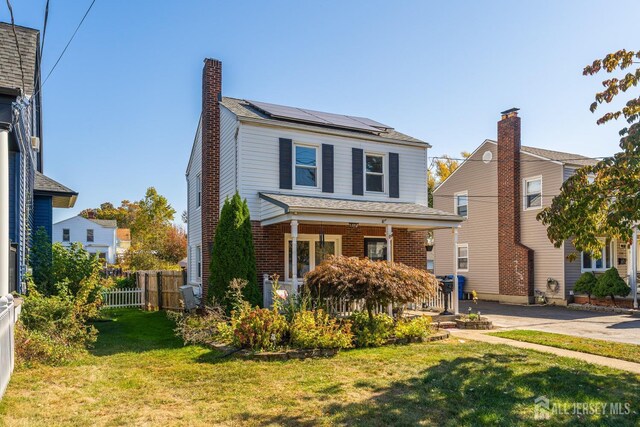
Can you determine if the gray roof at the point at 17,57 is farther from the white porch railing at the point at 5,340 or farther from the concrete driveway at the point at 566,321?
the concrete driveway at the point at 566,321

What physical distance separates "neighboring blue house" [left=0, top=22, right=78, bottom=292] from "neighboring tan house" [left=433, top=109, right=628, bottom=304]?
18.1 meters

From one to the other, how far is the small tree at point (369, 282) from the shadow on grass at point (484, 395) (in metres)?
2.12

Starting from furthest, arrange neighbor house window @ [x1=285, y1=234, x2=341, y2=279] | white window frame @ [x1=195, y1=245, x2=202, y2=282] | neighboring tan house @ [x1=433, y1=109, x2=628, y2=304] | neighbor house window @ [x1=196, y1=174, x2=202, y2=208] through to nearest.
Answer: neighboring tan house @ [x1=433, y1=109, x2=628, y2=304] < neighbor house window @ [x1=196, y1=174, x2=202, y2=208] < white window frame @ [x1=195, y1=245, x2=202, y2=282] < neighbor house window @ [x1=285, y1=234, x2=341, y2=279]

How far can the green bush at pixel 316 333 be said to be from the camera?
29.6ft

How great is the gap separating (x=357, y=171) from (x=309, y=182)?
1684mm

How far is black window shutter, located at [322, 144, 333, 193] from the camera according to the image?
14.6 metres

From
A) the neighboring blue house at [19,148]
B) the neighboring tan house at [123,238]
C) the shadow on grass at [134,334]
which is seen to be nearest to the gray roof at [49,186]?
the neighboring blue house at [19,148]

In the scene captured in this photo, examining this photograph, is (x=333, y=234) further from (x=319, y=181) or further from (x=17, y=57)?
(x=17, y=57)

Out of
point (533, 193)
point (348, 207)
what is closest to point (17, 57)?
point (348, 207)

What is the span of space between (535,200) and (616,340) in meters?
11.2

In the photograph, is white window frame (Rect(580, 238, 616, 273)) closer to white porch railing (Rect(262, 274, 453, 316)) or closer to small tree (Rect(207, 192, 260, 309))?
white porch railing (Rect(262, 274, 453, 316))

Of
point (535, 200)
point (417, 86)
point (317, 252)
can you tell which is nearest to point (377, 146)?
point (417, 86)

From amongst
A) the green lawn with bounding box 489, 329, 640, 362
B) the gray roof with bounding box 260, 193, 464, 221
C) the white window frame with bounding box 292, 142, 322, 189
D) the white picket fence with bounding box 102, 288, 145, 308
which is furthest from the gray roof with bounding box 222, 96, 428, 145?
the white picket fence with bounding box 102, 288, 145, 308

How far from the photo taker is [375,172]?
1557 cm
